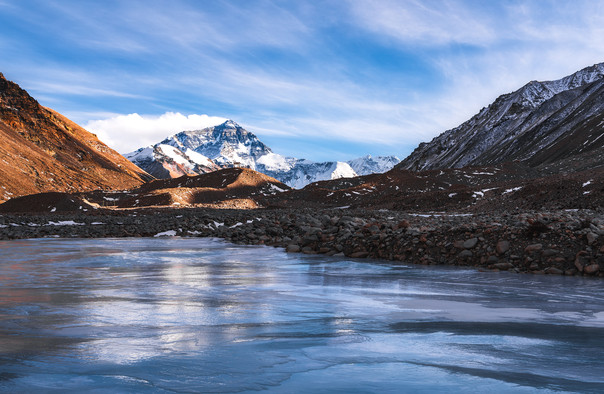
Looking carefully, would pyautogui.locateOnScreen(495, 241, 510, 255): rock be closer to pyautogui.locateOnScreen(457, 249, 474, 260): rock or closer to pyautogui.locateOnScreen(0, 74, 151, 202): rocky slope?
pyautogui.locateOnScreen(457, 249, 474, 260): rock

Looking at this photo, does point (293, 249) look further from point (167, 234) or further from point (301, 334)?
point (167, 234)

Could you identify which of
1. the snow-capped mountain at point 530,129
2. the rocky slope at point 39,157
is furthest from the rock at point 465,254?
the rocky slope at point 39,157

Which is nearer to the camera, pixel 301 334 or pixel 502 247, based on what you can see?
pixel 301 334

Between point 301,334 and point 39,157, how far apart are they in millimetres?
146723

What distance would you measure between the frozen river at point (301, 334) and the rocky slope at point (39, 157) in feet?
347

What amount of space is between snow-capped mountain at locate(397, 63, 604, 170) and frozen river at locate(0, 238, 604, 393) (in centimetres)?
8775

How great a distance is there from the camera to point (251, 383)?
3682mm

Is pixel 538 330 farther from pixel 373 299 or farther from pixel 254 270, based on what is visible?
pixel 254 270

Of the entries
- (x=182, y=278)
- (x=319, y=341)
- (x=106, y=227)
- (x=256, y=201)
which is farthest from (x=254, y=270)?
(x=256, y=201)

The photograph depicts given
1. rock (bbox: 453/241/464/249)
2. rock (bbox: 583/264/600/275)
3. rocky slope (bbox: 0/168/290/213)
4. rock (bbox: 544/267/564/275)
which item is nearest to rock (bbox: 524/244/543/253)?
rock (bbox: 544/267/564/275)

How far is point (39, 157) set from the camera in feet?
436

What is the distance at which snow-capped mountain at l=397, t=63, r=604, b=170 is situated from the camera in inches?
3770

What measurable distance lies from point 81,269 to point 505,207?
28.7 metres

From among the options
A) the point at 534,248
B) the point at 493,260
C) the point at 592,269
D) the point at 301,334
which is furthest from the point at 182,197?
the point at 301,334
